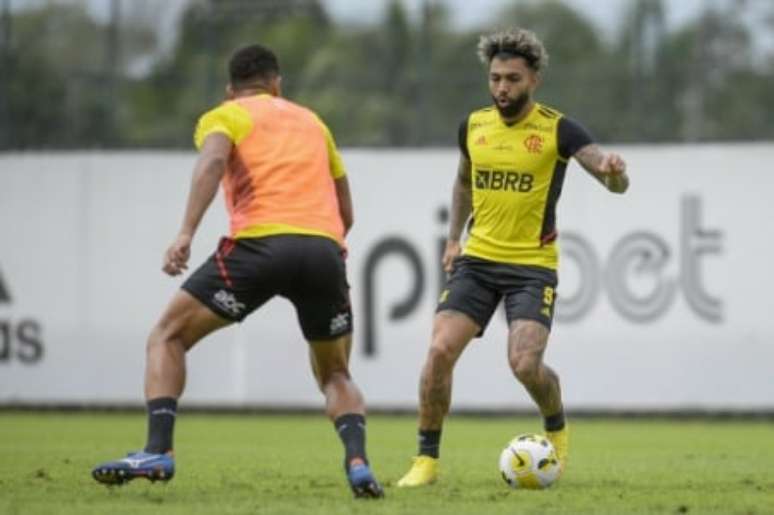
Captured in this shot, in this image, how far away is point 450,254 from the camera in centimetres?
1192

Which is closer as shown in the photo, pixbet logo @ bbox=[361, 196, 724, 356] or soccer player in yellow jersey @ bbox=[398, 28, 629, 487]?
soccer player in yellow jersey @ bbox=[398, 28, 629, 487]

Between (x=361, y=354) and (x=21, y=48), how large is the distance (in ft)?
18.5

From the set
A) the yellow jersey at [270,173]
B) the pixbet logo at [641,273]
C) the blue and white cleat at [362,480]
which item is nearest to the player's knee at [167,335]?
the yellow jersey at [270,173]

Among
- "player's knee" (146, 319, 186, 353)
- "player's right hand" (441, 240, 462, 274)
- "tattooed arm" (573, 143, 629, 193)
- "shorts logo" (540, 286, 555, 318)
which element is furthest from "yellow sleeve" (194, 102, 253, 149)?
"shorts logo" (540, 286, 555, 318)

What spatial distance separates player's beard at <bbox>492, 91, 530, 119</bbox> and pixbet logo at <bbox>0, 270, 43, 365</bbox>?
459 inches

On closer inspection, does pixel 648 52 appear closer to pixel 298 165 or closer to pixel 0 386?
pixel 0 386

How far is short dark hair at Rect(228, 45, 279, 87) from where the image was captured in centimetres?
1028

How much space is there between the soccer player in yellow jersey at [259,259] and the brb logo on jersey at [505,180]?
1576mm

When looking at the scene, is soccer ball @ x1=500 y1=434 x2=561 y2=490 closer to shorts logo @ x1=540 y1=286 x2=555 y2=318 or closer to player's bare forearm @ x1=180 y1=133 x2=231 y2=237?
shorts logo @ x1=540 y1=286 x2=555 y2=318

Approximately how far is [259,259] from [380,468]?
372 centimetres

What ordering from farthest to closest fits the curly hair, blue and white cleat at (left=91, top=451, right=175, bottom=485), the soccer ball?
the curly hair
the soccer ball
blue and white cleat at (left=91, top=451, right=175, bottom=485)

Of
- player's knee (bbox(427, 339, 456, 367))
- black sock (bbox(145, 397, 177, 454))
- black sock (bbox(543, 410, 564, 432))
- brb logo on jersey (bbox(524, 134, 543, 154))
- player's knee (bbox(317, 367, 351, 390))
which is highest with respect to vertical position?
brb logo on jersey (bbox(524, 134, 543, 154))

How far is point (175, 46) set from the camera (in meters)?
23.3

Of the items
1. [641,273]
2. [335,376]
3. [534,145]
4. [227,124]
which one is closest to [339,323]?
[335,376]
